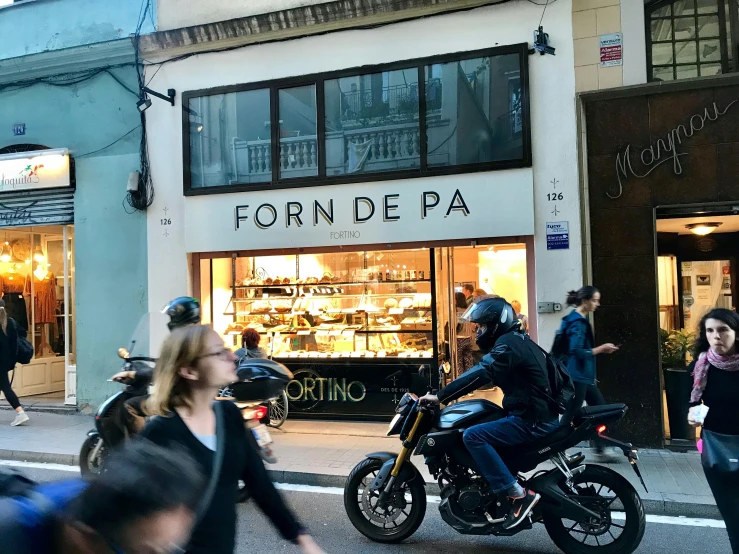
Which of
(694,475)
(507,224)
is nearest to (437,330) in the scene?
(507,224)

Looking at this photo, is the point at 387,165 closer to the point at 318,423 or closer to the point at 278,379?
the point at 318,423

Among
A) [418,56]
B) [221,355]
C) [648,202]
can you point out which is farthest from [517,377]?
[418,56]

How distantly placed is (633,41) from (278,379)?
640cm

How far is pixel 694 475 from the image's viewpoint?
20.5ft

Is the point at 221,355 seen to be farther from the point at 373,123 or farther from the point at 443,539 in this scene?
the point at 373,123

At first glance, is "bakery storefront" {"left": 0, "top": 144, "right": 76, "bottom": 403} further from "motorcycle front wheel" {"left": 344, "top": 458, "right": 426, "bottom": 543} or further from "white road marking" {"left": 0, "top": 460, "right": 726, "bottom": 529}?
"motorcycle front wheel" {"left": 344, "top": 458, "right": 426, "bottom": 543}

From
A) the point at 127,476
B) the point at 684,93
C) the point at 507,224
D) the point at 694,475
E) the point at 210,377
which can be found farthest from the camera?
the point at 507,224

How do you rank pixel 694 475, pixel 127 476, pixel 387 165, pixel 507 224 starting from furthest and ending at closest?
1. pixel 387 165
2. pixel 507 224
3. pixel 694 475
4. pixel 127 476

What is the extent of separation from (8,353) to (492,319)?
26.1ft

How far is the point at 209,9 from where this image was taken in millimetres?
9711

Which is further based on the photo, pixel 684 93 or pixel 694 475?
pixel 684 93

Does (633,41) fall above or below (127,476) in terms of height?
above

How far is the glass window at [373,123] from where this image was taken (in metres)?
8.84

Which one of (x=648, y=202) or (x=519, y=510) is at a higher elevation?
(x=648, y=202)
